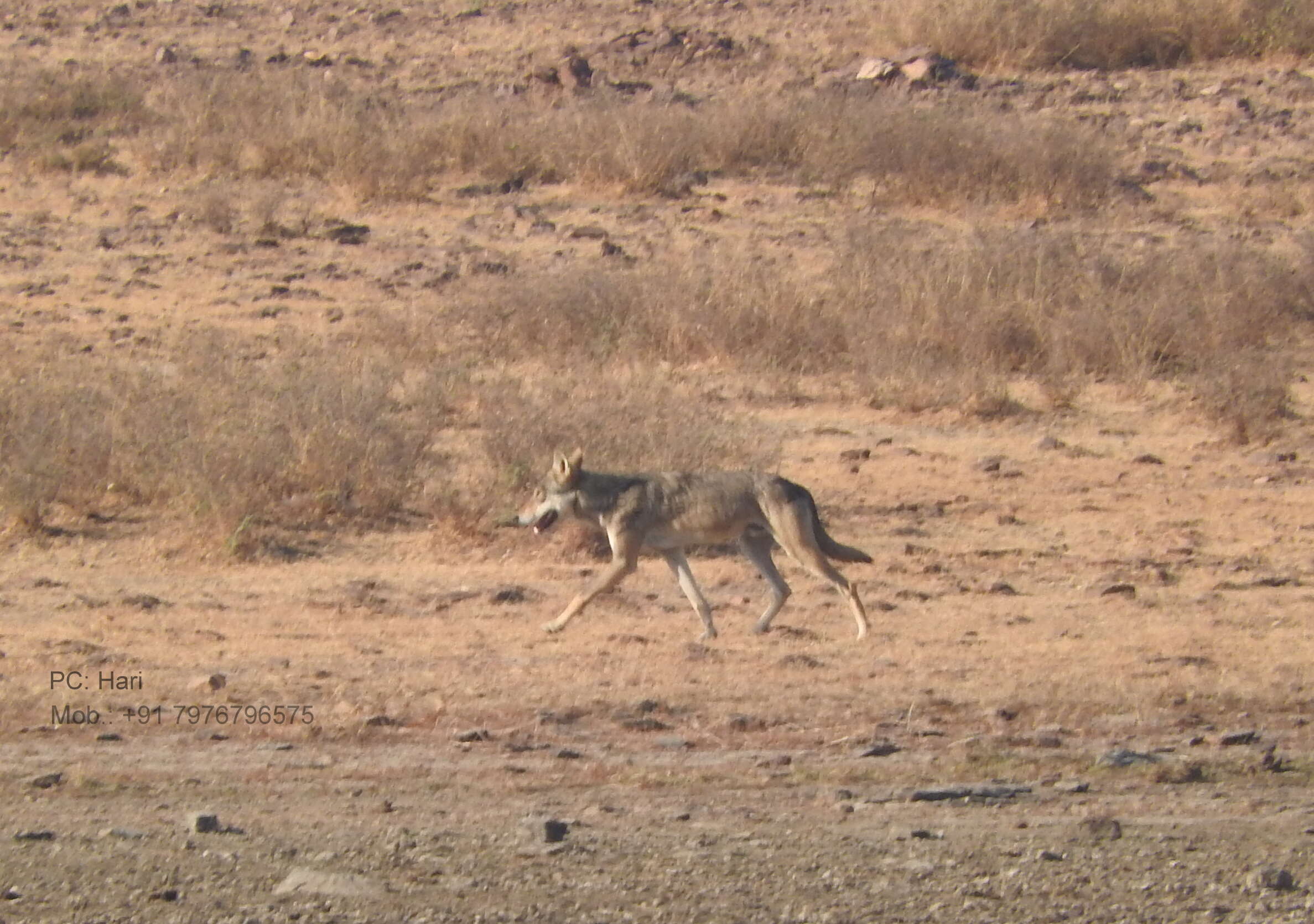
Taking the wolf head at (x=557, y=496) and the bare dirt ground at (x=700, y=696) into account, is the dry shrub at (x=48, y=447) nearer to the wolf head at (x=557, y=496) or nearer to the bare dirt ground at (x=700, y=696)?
the bare dirt ground at (x=700, y=696)

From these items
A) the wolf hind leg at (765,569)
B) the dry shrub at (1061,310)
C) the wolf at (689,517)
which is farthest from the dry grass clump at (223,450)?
the dry shrub at (1061,310)

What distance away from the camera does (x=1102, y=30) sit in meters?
24.0

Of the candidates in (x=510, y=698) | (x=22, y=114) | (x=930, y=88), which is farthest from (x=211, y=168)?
(x=510, y=698)

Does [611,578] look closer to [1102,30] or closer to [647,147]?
[647,147]

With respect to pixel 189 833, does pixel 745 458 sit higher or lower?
lower

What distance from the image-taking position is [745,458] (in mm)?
11211

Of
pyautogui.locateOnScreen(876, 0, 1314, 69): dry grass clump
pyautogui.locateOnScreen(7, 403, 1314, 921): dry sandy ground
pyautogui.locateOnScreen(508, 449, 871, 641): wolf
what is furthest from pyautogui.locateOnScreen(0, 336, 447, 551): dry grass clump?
pyautogui.locateOnScreen(876, 0, 1314, 69): dry grass clump

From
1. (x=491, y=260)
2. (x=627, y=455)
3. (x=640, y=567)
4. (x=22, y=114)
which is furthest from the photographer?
(x=22, y=114)

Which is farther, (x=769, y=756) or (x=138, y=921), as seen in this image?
→ (x=769, y=756)

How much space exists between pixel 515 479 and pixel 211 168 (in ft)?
31.1

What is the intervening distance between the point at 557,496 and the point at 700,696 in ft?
4.95

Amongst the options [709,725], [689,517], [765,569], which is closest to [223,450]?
[689,517]

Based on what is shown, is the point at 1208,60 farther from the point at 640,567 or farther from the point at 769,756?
the point at 769,756

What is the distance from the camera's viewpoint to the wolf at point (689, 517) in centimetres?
858
